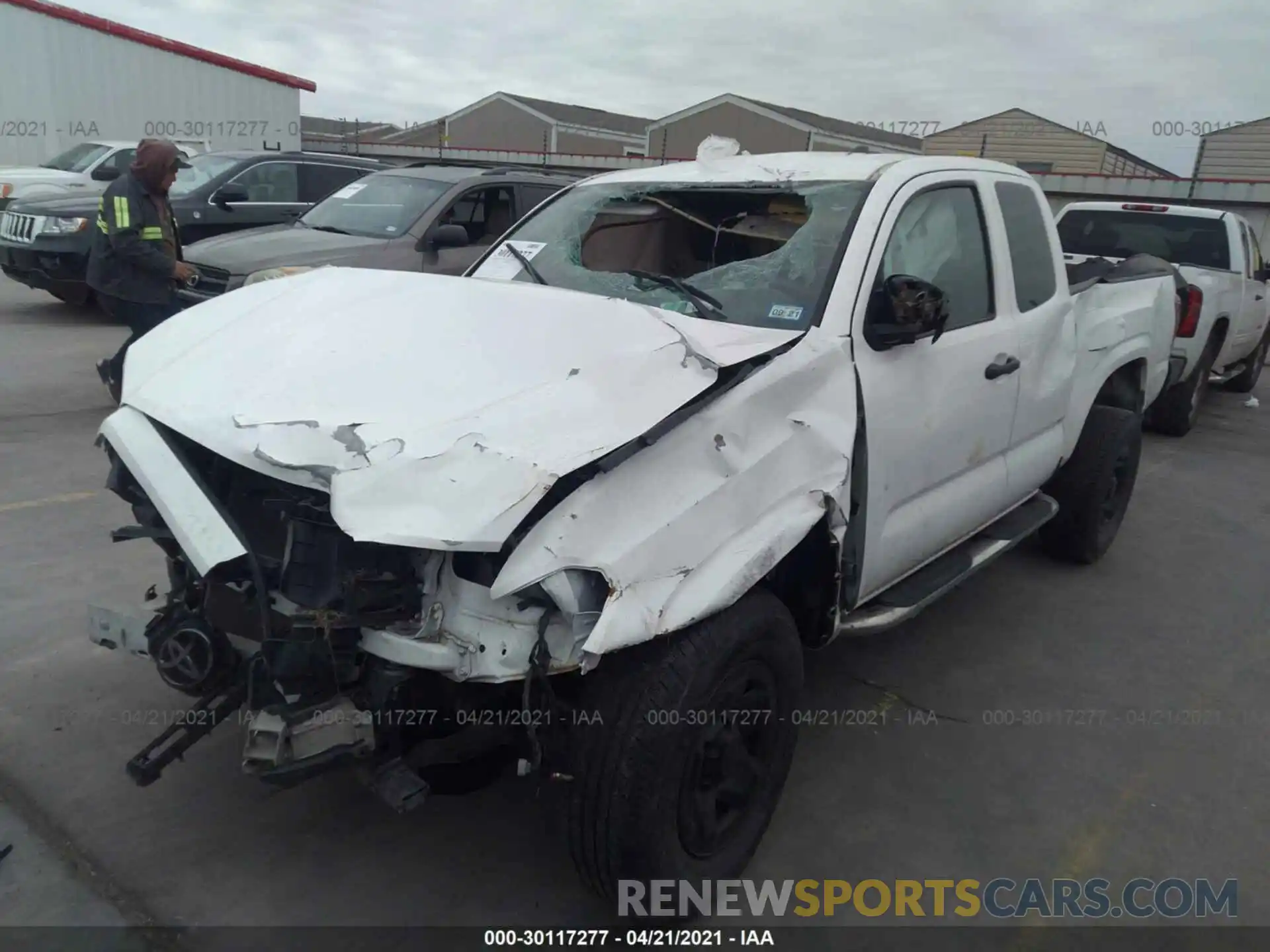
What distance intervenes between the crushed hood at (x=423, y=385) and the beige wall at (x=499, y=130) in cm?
3820

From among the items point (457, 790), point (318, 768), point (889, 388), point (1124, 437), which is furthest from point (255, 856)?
point (1124, 437)

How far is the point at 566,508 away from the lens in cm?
216

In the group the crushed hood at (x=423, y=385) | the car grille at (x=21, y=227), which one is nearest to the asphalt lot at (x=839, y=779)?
the crushed hood at (x=423, y=385)

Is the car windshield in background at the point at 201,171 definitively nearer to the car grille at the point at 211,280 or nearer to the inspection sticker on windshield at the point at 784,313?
the car grille at the point at 211,280

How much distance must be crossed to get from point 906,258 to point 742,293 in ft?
2.08

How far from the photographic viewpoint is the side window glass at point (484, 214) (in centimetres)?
807

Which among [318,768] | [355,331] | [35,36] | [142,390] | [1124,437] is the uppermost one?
[35,36]

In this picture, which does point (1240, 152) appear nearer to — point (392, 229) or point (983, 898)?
point (392, 229)

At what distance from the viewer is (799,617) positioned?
9.91ft

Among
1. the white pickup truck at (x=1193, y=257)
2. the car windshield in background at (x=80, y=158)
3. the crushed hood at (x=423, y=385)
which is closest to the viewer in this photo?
the crushed hood at (x=423, y=385)

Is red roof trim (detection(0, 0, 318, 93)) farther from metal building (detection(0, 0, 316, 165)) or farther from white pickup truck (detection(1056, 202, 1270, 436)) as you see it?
white pickup truck (detection(1056, 202, 1270, 436))

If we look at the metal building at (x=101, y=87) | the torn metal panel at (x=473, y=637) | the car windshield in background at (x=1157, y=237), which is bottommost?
the torn metal panel at (x=473, y=637)

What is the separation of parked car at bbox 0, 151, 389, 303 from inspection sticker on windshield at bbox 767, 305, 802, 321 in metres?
7.27

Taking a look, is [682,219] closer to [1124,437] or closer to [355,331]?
[355,331]
